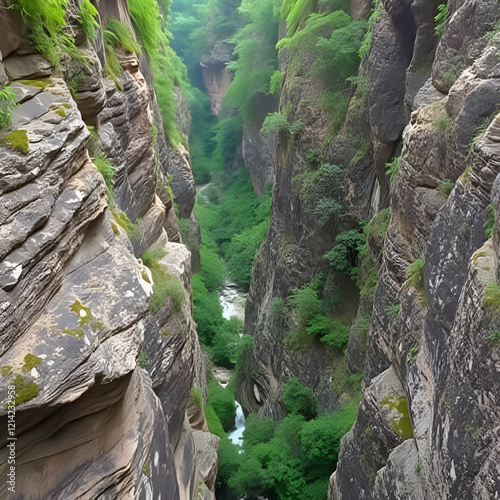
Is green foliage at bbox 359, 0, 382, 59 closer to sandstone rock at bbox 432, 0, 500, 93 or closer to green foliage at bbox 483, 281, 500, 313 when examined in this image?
sandstone rock at bbox 432, 0, 500, 93

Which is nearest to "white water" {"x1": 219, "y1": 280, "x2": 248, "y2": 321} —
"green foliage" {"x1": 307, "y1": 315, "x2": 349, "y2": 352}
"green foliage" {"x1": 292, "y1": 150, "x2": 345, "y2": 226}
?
"green foliage" {"x1": 307, "y1": 315, "x2": 349, "y2": 352}

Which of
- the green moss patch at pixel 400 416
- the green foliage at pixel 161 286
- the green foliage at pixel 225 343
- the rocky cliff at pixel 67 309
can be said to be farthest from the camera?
the green foliage at pixel 225 343

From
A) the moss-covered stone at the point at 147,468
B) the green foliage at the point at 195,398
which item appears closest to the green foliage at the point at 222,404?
the green foliage at the point at 195,398

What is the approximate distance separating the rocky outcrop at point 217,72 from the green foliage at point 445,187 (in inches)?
1426

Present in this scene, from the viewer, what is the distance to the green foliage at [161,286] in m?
8.35

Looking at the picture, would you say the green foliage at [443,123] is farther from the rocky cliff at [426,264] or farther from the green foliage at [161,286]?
the green foliage at [161,286]

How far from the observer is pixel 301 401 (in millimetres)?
14719

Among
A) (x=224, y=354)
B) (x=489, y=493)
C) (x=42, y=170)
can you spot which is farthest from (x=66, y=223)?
(x=224, y=354)

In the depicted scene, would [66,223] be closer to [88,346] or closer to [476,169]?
[88,346]

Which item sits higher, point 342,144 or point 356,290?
point 342,144

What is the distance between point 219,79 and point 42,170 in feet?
139

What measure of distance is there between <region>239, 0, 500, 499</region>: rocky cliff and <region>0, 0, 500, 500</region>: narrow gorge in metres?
0.04

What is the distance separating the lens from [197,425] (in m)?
11.7

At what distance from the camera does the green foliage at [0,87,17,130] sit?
14.9 feet
